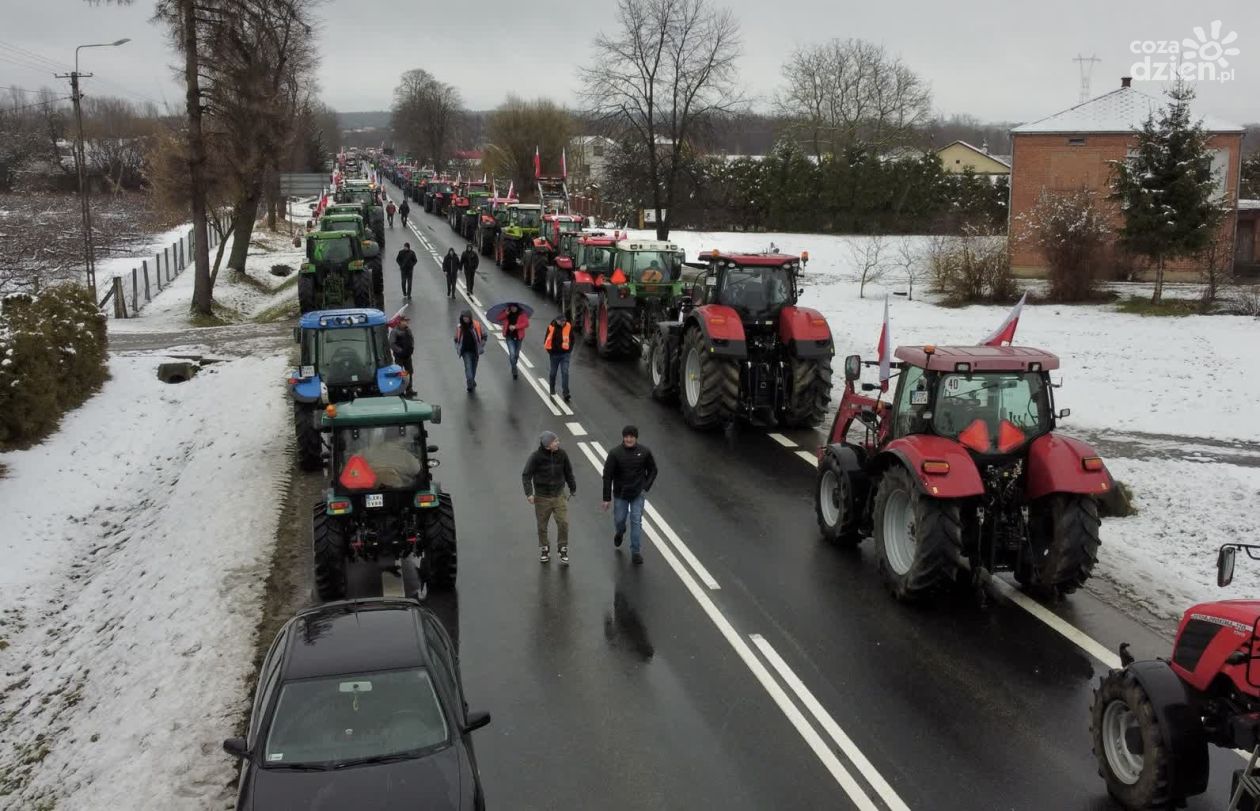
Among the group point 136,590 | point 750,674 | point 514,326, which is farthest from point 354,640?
point 514,326

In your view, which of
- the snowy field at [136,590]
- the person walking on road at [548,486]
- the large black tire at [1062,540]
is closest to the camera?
the snowy field at [136,590]

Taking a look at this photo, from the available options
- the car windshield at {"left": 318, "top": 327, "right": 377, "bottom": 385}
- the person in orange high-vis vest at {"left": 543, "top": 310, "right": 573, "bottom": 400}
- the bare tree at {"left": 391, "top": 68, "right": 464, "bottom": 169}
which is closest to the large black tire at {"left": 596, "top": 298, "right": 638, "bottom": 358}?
the person in orange high-vis vest at {"left": 543, "top": 310, "right": 573, "bottom": 400}

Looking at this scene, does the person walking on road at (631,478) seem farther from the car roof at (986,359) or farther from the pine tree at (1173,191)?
the pine tree at (1173,191)

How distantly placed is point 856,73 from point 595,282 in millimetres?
63582

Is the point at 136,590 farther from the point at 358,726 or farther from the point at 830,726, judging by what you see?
the point at 830,726

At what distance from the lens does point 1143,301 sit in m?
30.1

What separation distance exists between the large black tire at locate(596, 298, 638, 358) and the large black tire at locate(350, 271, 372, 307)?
6.33m

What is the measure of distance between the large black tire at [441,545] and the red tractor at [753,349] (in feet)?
22.2

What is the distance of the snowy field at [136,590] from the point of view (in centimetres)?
808

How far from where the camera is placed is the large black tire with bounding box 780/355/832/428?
16438 mm

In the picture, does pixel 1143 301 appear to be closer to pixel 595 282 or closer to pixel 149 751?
pixel 595 282

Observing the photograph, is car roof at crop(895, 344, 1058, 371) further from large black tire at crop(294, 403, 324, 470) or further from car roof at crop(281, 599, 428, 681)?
large black tire at crop(294, 403, 324, 470)

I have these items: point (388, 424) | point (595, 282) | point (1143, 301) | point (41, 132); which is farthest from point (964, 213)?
point (41, 132)

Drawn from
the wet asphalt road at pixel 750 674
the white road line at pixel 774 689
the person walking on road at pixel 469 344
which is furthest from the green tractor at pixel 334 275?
the white road line at pixel 774 689
